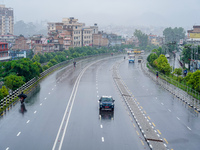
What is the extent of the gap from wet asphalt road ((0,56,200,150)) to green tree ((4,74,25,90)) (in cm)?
Result: 322

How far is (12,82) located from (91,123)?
19.7 m

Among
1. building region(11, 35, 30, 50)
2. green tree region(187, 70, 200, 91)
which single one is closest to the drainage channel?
green tree region(187, 70, 200, 91)

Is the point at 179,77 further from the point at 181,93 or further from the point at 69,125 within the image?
the point at 69,125

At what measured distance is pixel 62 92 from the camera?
52656mm

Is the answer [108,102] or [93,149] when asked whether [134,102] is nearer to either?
[108,102]

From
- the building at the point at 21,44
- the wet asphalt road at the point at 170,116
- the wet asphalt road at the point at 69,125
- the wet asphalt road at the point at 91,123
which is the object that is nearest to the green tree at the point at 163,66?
the wet asphalt road at the point at 170,116

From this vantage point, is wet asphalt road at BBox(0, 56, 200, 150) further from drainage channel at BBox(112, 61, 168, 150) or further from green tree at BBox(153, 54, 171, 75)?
green tree at BBox(153, 54, 171, 75)

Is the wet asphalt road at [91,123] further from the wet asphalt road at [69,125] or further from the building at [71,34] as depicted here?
the building at [71,34]

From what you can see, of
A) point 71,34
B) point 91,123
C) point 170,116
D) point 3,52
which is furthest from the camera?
point 71,34

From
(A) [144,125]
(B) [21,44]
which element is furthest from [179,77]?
(B) [21,44]

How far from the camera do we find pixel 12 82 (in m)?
49.1

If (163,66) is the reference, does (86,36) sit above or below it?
above

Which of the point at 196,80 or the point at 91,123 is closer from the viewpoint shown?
the point at 91,123

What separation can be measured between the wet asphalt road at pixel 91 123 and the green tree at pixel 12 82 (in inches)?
127
